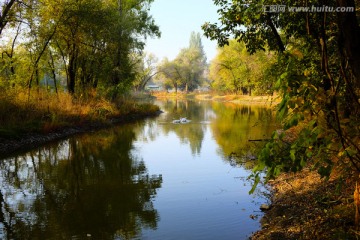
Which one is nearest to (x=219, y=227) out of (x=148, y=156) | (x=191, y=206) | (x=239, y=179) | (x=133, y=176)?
(x=191, y=206)

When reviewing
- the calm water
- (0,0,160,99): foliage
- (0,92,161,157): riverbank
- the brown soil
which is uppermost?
(0,0,160,99): foliage

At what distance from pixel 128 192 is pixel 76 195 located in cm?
149

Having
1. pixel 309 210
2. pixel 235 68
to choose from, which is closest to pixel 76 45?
pixel 309 210

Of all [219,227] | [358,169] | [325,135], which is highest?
[325,135]

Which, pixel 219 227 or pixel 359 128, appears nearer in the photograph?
pixel 359 128

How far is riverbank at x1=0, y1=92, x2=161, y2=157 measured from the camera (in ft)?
54.4

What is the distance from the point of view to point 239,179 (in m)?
11.1

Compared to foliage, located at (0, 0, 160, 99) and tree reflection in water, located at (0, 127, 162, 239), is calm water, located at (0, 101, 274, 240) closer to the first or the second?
tree reflection in water, located at (0, 127, 162, 239)

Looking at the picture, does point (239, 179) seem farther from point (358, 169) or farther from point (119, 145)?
point (119, 145)

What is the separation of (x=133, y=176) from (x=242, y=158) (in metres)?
4.84

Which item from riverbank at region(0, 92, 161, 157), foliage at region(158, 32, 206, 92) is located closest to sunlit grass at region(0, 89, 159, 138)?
riverbank at region(0, 92, 161, 157)

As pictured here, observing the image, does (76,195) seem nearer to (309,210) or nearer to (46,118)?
(309,210)

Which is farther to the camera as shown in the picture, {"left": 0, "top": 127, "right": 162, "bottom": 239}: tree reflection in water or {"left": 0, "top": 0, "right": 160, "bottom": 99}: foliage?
{"left": 0, "top": 0, "right": 160, "bottom": 99}: foliage

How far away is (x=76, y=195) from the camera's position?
9.63m
